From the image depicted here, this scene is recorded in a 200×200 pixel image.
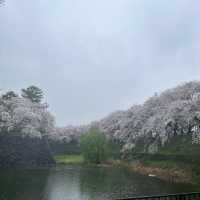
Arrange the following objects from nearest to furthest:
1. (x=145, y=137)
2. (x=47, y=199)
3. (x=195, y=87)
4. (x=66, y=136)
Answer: (x=47, y=199), (x=195, y=87), (x=145, y=137), (x=66, y=136)

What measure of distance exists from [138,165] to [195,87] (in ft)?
46.5

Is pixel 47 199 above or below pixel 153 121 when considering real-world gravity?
below

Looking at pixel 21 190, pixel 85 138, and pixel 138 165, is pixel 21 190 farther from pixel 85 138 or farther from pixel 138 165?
pixel 85 138

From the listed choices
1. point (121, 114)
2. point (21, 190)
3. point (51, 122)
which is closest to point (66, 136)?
point (51, 122)

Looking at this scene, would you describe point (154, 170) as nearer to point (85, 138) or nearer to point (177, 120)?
point (177, 120)

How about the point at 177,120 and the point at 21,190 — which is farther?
the point at 177,120

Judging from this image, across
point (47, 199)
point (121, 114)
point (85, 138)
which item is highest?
point (121, 114)

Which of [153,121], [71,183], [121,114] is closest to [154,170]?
[153,121]

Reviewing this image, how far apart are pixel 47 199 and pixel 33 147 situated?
110ft

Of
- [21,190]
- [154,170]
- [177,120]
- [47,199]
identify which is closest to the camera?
[47,199]

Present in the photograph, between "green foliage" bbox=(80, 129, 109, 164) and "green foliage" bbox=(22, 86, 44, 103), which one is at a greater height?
"green foliage" bbox=(22, 86, 44, 103)

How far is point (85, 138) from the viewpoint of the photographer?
2207 inches

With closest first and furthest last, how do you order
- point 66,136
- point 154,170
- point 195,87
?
point 154,170 < point 195,87 < point 66,136

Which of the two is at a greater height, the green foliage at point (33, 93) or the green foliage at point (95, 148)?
the green foliage at point (33, 93)
